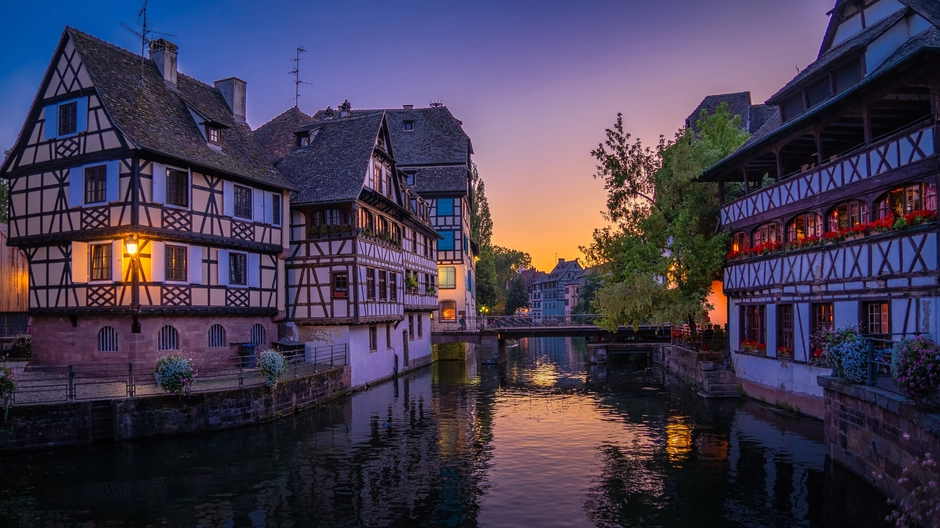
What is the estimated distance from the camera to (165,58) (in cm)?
2855

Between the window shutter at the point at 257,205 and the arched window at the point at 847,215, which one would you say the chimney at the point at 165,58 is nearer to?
the window shutter at the point at 257,205

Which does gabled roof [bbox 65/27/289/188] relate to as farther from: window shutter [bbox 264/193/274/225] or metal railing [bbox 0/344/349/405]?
metal railing [bbox 0/344/349/405]

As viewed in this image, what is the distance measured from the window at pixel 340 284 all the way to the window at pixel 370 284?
1344 mm

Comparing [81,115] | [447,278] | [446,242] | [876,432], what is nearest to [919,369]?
[876,432]

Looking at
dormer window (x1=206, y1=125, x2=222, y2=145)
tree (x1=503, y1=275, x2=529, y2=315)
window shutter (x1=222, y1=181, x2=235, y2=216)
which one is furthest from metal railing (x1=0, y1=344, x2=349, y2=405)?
tree (x1=503, y1=275, x2=529, y2=315)

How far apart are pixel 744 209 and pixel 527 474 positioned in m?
17.1

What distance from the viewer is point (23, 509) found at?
1342 cm

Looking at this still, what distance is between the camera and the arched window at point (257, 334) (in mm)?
28516

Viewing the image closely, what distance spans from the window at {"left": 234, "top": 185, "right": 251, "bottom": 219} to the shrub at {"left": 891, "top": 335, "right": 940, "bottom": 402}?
23.3 meters

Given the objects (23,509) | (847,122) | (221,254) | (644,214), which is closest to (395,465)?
(23,509)

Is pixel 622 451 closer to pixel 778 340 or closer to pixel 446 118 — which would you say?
pixel 778 340

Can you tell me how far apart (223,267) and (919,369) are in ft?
75.1

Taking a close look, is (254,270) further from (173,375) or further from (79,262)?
(173,375)

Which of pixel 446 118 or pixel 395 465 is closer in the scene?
pixel 395 465
